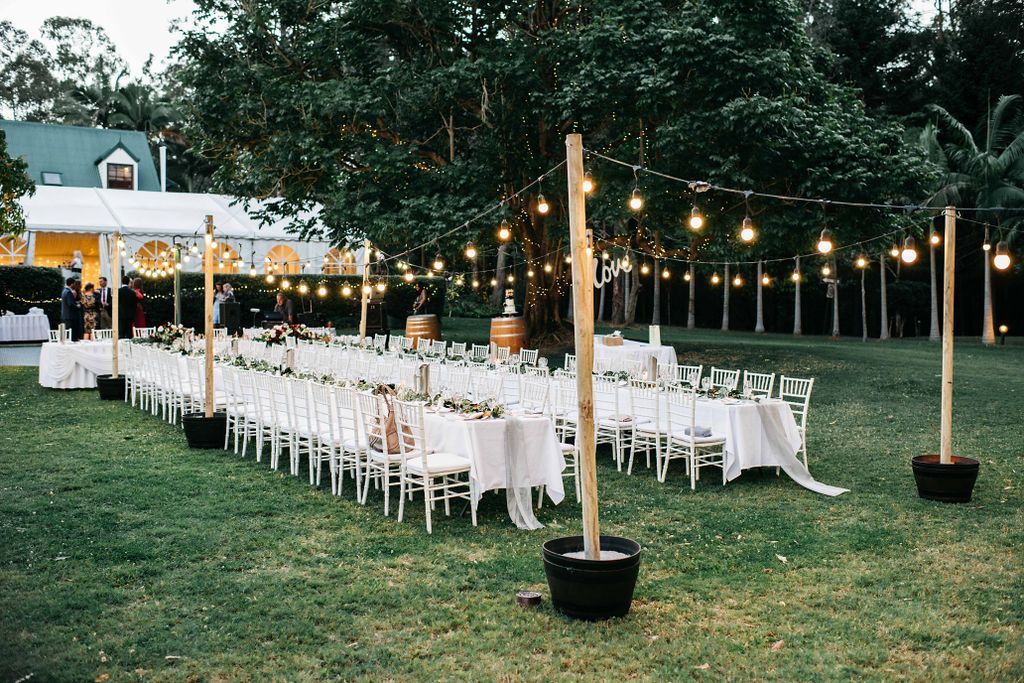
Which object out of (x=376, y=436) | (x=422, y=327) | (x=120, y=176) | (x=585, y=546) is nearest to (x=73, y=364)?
(x=422, y=327)

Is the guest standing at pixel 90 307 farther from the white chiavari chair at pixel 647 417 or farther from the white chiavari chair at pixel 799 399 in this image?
the white chiavari chair at pixel 799 399

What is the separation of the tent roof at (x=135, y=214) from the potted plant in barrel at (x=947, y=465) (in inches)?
790

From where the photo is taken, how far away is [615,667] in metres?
4.31

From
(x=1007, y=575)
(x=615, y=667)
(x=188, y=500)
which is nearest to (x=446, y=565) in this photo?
(x=615, y=667)

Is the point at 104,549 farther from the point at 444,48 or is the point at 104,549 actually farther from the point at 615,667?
the point at 444,48

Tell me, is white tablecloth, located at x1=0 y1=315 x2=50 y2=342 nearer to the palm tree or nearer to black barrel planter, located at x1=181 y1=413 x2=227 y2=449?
black barrel planter, located at x1=181 y1=413 x2=227 y2=449

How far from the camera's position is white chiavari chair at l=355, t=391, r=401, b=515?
7.20 meters

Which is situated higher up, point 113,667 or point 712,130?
point 712,130

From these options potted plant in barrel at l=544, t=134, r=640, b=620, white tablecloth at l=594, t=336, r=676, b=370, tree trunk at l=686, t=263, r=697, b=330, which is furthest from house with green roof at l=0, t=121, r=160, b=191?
potted plant in barrel at l=544, t=134, r=640, b=620

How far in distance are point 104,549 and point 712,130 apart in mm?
12081

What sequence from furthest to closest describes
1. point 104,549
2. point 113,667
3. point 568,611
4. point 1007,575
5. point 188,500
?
point 188,500 → point 104,549 → point 1007,575 → point 568,611 → point 113,667

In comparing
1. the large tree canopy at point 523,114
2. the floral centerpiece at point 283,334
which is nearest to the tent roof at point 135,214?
the large tree canopy at point 523,114

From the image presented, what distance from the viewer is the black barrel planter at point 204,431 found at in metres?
10.1

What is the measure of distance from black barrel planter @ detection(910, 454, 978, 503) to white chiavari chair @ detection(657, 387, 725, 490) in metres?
1.75
